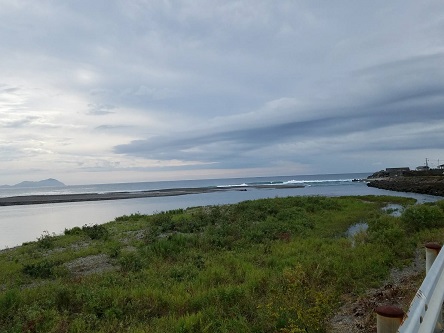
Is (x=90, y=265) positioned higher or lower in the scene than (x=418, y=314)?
lower

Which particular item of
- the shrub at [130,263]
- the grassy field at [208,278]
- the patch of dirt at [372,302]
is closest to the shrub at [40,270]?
the grassy field at [208,278]

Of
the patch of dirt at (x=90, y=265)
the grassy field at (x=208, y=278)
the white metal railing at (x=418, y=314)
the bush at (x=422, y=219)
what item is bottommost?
the patch of dirt at (x=90, y=265)

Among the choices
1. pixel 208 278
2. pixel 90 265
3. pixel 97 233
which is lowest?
pixel 90 265

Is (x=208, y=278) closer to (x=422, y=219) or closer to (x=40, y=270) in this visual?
(x=40, y=270)

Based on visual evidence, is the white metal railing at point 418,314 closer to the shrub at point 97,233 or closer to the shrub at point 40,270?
the shrub at point 40,270

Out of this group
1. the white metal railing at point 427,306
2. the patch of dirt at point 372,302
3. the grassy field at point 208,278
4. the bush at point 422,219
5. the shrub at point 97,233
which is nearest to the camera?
the white metal railing at point 427,306

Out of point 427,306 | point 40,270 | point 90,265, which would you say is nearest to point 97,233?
point 90,265

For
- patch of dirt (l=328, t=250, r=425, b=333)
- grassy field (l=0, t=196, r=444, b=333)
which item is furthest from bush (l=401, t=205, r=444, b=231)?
patch of dirt (l=328, t=250, r=425, b=333)

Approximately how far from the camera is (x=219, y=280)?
37.2ft

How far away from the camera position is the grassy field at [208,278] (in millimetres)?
7930

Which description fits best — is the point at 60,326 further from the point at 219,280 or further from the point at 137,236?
the point at 137,236

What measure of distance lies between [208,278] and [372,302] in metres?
5.18

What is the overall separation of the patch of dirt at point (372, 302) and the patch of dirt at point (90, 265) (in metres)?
9.44

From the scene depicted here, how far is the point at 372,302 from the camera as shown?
7949 millimetres
